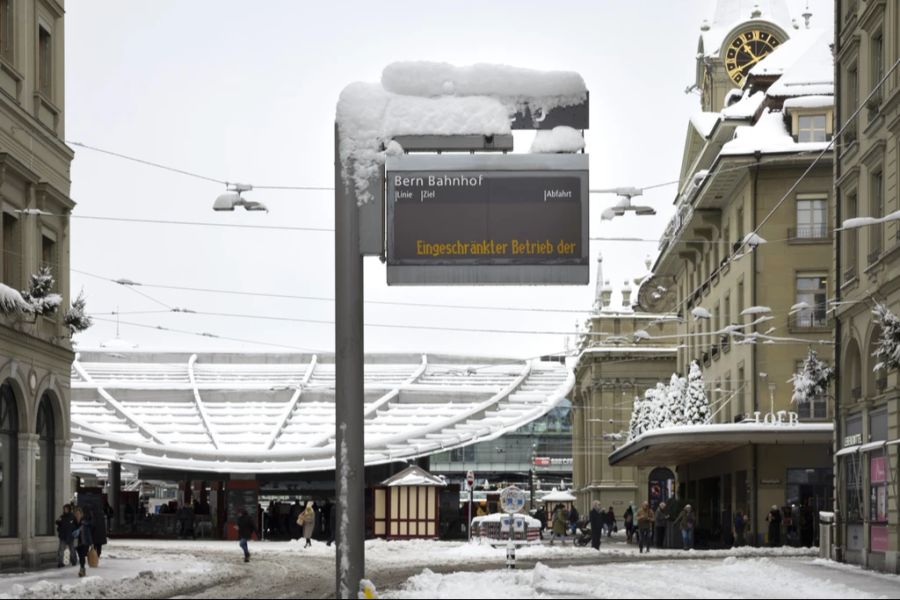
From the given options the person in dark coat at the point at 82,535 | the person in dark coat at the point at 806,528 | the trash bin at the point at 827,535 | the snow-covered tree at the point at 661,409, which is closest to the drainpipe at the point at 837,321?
the trash bin at the point at 827,535

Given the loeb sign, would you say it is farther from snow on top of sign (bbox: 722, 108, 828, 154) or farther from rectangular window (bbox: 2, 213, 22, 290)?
snow on top of sign (bbox: 722, 108, 828, 154)

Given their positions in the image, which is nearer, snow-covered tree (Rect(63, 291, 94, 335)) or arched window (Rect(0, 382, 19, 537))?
arched window (Rect(0, 382, 19, 537))

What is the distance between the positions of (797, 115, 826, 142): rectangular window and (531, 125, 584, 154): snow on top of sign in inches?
1524

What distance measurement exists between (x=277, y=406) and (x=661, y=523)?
37002mm

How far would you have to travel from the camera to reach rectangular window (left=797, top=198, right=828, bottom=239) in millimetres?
63344

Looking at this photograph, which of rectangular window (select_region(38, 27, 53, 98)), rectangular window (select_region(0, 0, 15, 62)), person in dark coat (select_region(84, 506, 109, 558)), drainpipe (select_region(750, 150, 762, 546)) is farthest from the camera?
drainpipe (select_region(750, 150, 762, 546))

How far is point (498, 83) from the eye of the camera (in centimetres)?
2734

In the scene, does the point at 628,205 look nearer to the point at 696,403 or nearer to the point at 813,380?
the point at 813,380

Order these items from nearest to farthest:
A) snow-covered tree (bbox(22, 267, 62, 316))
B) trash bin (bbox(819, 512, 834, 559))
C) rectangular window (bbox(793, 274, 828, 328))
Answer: snow-covered tree (bbox(22, 267, 62, 316)) → trash bin (bbox(819, 512, 834, 559)) → rectangular window (bbox(793, 274, 828, 328))

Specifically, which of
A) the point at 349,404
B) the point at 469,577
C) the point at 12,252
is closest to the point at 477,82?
the point at 349,404

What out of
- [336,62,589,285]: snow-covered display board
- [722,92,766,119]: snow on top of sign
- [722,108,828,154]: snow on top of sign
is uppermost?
[722,92,766,119]: snow on top of sign

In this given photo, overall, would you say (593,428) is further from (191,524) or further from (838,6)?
(838,6)

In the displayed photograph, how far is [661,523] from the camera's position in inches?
2352

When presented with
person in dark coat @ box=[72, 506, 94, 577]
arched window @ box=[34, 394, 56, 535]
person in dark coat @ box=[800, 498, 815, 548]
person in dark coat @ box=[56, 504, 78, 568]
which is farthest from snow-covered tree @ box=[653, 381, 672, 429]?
person in dark coat @ box=[72, 506, 94, 577]
